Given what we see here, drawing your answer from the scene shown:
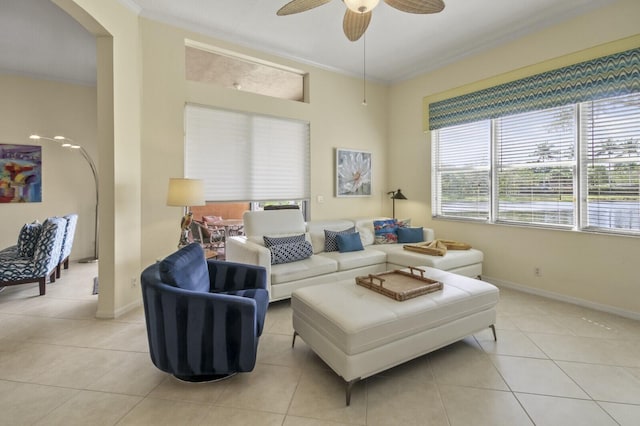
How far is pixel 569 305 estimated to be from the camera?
10.7 ft

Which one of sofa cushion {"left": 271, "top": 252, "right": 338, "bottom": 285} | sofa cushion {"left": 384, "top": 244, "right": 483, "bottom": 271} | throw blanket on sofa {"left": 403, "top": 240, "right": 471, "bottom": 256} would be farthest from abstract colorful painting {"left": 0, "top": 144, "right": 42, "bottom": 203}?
throw blanket on sofa {"left": 403, "top": 240, "right": 471, "bottom": 256}

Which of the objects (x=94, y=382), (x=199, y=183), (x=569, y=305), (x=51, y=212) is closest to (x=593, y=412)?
(x=569, y=305)

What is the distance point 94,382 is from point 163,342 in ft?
1.92

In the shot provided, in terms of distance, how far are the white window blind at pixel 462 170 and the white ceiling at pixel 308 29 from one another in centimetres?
105

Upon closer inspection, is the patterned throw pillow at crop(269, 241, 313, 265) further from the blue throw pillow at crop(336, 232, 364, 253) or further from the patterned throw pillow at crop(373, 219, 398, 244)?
the patterned throw pillow at crop(373, 219, 398, 244)

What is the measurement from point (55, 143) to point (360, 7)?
5.30m

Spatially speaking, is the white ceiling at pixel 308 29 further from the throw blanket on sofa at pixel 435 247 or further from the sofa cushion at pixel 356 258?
the sofa cushion at pixel 356 258

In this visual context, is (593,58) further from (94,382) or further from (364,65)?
(94,382)

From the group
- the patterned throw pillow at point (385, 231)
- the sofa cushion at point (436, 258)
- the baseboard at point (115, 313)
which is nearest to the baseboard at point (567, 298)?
the sofa cushion at point (436, 258)

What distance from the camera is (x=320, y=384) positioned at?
1.94m

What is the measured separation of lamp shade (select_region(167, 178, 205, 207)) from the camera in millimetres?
3057

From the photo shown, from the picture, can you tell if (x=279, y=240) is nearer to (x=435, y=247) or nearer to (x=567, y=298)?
(x=435, y=247)

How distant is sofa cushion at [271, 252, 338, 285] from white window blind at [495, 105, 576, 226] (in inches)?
94.5

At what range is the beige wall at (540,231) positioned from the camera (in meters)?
2.96
